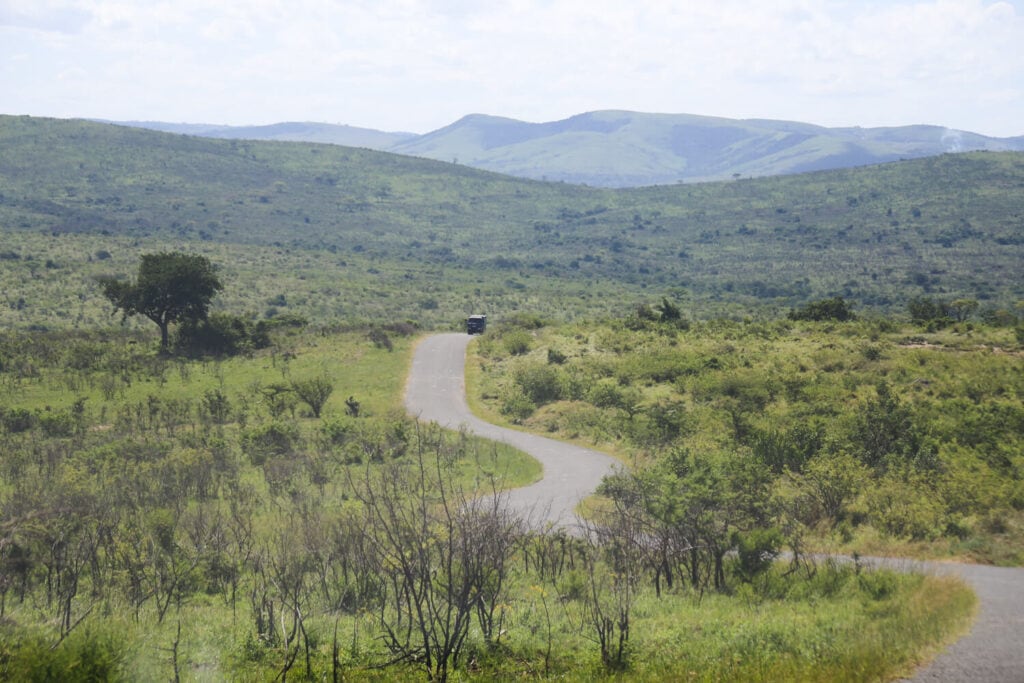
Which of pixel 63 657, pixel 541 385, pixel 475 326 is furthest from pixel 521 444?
pixel 475 326

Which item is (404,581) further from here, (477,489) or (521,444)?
(521,444)

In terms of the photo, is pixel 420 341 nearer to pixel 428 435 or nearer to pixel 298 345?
pixel 298 345

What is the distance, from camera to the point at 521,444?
26.1m

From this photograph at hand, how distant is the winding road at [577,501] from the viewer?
31.0 feet

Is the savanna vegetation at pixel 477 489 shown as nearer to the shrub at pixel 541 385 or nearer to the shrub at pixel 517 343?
the shrub at pixel 541 385

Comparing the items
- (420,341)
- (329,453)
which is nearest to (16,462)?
(329,453)

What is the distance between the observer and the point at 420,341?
167 ft

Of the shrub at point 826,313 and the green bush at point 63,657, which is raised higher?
the green bush at point 63,657

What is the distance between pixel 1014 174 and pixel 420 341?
408 ft

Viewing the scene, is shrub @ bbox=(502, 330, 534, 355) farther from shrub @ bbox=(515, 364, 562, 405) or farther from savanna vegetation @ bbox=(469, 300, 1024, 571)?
shrub @ bbox=(515, 364, 562, 405)

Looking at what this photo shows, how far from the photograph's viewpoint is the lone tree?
145ft

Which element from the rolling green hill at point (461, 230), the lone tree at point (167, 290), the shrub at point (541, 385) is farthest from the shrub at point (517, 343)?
the rolling green hill at point (461, 230)

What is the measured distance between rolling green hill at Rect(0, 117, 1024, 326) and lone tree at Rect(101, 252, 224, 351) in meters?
20.3

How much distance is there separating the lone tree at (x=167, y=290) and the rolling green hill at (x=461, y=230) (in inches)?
797
